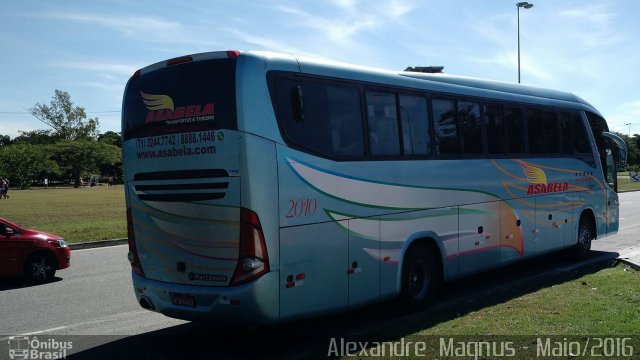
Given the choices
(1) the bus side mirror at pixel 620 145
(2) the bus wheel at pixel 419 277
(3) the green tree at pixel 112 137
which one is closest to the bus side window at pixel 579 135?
(1) the bus side mirror at pixel 620 145

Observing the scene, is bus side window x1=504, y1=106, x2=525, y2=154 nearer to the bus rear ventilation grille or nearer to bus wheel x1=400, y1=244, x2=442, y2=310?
bus wheel x1=400, y1=244, x2=442, y2=310

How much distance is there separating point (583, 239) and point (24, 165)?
347ft

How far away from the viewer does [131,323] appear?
7879mm

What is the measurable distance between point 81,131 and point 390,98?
12895 centimetres

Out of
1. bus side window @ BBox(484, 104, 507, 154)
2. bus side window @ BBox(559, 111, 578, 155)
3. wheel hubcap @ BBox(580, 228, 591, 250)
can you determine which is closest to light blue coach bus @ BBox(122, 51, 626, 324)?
bus side window @ BBox(484, 104, 507, 154)

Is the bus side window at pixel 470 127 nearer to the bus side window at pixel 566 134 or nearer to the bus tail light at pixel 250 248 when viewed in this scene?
the bus side window at pixel 566 134

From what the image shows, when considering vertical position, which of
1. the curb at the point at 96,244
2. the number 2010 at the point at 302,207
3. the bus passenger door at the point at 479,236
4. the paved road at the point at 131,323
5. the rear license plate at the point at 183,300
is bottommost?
the paved road at the point at 131,323

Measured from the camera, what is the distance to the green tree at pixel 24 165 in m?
99.2

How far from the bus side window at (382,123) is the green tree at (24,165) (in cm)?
10130

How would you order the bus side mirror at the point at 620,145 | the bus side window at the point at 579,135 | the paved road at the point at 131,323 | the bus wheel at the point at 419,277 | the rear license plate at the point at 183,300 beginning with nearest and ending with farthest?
1. the rear license plate at the point at 183,300
2. the paved road at the point at 131,323
3. the bus wheel at the point at 419,277
4. the bus side window at the point at 579,135
5. the bus side mirror at the point at 620,145

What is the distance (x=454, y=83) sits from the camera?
9.33 m

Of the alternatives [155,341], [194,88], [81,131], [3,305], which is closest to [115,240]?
[3,305]

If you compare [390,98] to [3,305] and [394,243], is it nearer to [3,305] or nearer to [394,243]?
[394,243]

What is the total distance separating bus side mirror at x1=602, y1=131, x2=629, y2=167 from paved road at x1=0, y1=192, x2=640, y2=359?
4.15 m
